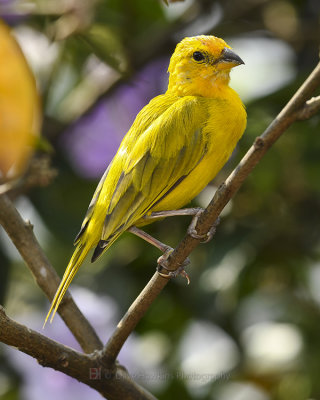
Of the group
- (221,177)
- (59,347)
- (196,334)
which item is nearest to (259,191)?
(221,177)

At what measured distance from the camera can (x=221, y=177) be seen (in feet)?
11.8

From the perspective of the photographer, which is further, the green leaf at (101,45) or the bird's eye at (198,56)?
the bird's eye at (198,56)

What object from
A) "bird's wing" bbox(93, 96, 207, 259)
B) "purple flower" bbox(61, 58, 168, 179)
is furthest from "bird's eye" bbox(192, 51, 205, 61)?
"purple flower" bbox(61, 58, 168, 179)

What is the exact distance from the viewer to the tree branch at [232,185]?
158cm

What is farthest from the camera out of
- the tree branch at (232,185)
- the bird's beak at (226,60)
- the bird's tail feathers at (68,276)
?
the bird's beak at (226,60)

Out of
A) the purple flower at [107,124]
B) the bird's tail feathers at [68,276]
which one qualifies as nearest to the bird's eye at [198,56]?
the purple flower at [107,124]

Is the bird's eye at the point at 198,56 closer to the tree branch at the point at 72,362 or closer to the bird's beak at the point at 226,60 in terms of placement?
the bird's beak at the point at 226,60

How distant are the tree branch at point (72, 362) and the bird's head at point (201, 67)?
4.20 ft

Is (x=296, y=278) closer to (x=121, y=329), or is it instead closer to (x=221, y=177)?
(x=221, y=177)

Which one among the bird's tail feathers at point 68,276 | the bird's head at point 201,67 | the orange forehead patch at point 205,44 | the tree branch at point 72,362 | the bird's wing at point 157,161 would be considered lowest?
the tree branch at point 72,362

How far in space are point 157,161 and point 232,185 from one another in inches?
34.6

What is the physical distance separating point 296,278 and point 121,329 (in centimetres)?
184

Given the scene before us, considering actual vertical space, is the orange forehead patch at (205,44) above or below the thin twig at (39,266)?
above

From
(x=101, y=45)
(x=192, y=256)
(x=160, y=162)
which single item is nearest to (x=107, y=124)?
(x=192, y=256)
